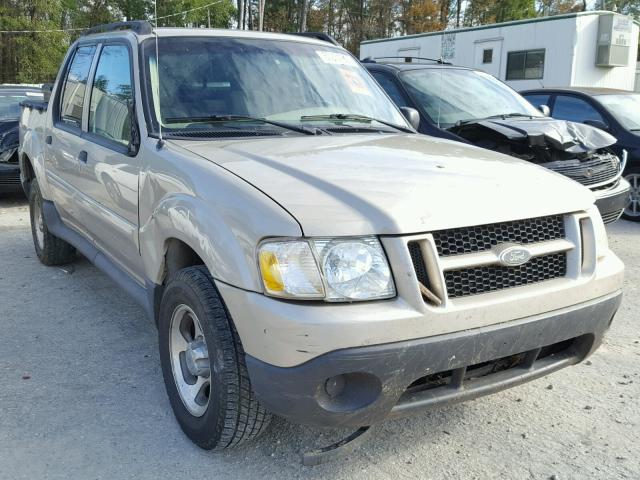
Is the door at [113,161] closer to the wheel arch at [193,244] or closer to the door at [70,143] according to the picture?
the door at [70,143]

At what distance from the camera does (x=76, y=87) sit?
4.62 metres

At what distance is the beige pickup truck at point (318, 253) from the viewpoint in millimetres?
2252

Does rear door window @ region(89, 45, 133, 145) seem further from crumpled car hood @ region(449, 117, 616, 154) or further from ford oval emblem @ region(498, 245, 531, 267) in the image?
crumpled car hood @ region(449, 117, 616, 154)

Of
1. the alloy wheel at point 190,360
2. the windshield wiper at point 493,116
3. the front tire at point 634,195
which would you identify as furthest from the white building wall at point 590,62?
the alloy wheel at point 190,360

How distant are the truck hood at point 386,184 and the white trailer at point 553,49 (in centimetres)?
1353

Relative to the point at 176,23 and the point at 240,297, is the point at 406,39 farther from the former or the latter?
the point at 176,23

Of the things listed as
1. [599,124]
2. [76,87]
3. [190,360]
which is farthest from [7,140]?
[599,124]

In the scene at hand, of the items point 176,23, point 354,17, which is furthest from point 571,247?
point 354,17

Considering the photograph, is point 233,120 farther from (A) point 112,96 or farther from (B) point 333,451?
(B) point 333,451

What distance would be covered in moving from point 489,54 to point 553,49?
1.97 m

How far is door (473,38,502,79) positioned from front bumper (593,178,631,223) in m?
12.1

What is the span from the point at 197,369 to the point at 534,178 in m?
1.71

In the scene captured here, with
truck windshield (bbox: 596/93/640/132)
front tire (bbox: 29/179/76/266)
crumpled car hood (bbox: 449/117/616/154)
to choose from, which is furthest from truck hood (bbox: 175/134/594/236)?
truck windshield (bbox: 596/93/640/132)

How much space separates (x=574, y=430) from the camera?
3.04 m
